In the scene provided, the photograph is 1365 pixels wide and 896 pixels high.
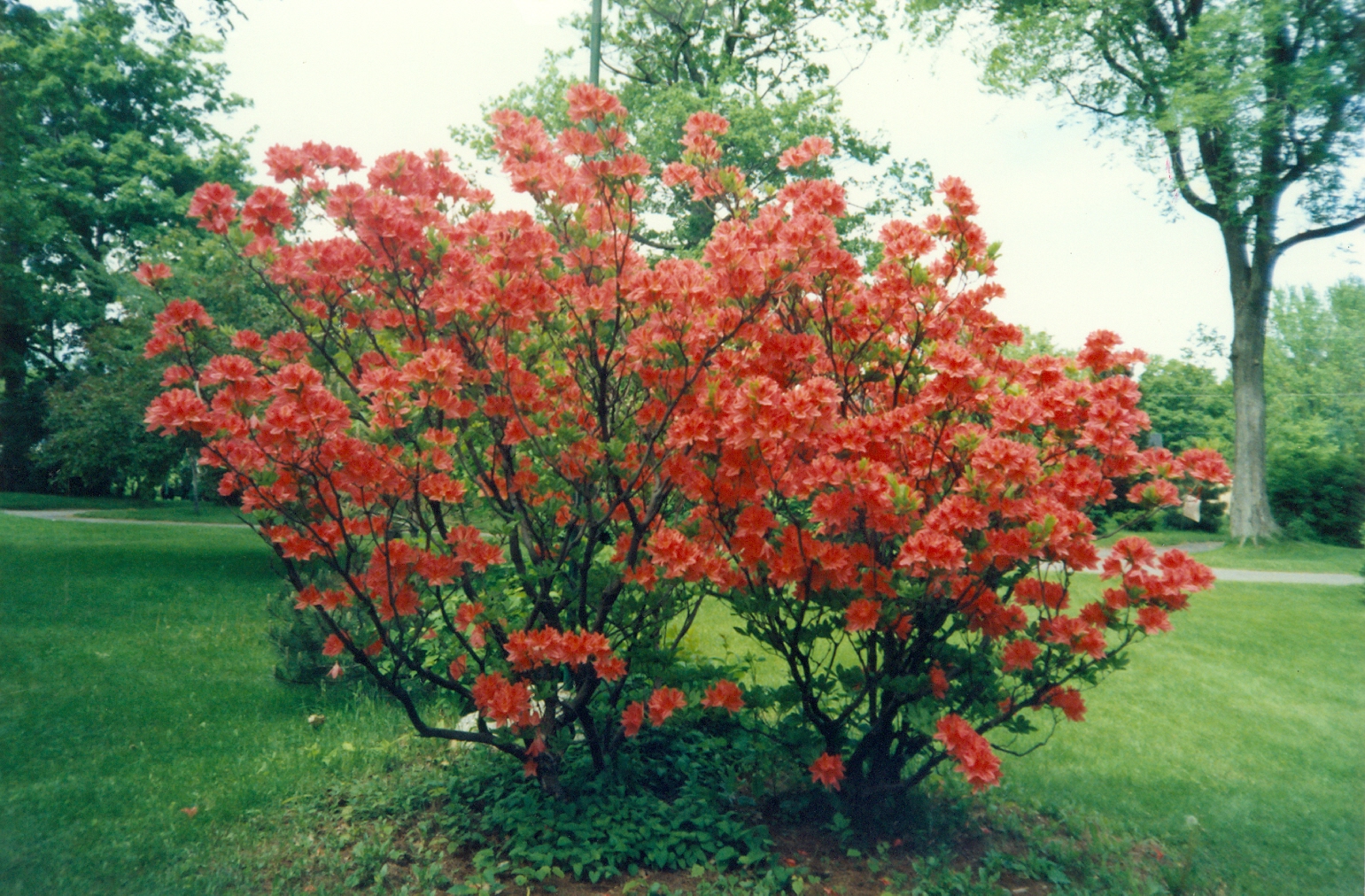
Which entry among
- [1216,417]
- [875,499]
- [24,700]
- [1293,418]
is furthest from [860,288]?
[1216,417]

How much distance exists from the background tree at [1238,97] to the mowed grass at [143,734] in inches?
298

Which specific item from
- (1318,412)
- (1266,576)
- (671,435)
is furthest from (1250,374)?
(671,435)

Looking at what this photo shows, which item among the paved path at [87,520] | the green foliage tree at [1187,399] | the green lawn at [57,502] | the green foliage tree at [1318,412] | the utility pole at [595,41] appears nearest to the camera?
the green foliage tree at [1318,412]

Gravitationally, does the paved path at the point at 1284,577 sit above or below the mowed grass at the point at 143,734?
above

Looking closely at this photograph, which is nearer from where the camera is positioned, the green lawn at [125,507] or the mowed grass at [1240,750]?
the mowed grass at [1240,750]

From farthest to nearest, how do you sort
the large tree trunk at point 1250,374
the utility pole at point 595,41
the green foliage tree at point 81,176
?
the large tree trunk at point 1250,374 < the green foliage tree at point 81,176 < the utility pole at point 595,41

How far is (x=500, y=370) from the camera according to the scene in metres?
2.88

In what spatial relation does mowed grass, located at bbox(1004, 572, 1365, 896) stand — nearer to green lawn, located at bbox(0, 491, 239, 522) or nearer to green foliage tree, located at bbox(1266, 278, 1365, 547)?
green foliage tree, located at bbox(1266, 278, 1365, 547)

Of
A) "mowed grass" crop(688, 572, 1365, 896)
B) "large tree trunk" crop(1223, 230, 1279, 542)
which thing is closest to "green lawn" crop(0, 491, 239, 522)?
"mowed grass" crop(688, 572, 1365, 896)

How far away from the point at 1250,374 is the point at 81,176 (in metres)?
20.9

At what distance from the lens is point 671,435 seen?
264cm

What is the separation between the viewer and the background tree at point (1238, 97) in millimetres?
8039

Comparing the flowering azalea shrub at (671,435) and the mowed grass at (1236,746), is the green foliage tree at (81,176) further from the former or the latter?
the mowed grass at (1236,746)

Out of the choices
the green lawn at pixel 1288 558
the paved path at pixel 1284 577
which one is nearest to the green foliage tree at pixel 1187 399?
the green lawn at pixel 1288 558
